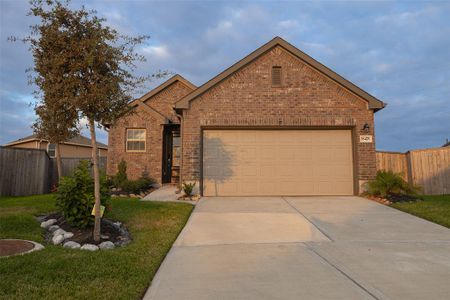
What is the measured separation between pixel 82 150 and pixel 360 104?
24.8m

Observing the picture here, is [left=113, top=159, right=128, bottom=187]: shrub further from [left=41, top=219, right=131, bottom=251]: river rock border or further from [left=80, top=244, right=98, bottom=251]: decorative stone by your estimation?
[left=80, top=244, right=98, bottom=251]: decorative stone

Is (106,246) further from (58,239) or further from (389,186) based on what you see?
(389,186)

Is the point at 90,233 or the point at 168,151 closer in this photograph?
the point at 90,233

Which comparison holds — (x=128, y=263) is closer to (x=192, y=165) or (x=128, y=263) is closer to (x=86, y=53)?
(x=86, y=53)

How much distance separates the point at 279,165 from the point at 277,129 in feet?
4.55

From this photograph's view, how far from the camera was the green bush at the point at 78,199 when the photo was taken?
7.14 m

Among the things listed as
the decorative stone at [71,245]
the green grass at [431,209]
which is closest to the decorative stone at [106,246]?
the decorative stone at [71,245]

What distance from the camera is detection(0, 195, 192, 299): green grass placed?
420 cm

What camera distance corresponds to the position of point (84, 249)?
600 centimetres

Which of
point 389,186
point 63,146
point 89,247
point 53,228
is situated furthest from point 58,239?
point 63,146

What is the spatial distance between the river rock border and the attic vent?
27.1 feet

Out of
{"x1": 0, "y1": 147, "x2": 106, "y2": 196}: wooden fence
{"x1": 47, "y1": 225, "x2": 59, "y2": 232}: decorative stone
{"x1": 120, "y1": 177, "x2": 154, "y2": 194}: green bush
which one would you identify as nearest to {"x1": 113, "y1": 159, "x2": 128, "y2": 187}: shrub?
{"x1": 120, "y1": 177, "x2": 154, "y2": 194}: green bush

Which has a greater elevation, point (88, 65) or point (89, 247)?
point (88, 65)

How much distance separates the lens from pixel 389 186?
1206 cm
